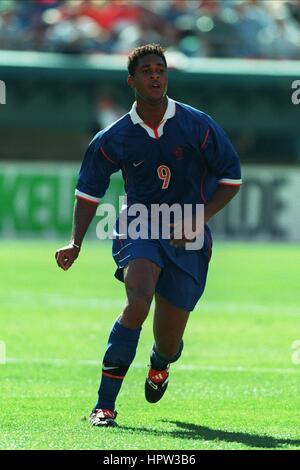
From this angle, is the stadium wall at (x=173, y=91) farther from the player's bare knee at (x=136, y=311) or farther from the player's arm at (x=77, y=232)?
the player's bare knee at (x=136, y=311)

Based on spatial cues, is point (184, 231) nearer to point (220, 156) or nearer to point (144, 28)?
Answer: point (220, 156)

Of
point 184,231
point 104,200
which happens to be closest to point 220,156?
point 184,231

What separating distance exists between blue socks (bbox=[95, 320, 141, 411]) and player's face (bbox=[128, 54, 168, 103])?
53.5 inches

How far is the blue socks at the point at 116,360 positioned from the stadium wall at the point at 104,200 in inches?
520

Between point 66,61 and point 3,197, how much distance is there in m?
3.36

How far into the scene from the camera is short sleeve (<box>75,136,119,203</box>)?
744 centimetres

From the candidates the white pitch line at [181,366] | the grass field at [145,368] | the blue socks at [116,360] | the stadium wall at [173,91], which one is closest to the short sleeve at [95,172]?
the blue socks at [116,360]

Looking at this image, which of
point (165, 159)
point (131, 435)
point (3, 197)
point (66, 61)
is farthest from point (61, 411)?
point (66, 61)

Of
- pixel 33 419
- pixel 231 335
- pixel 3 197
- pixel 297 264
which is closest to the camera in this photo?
pixel 33 419

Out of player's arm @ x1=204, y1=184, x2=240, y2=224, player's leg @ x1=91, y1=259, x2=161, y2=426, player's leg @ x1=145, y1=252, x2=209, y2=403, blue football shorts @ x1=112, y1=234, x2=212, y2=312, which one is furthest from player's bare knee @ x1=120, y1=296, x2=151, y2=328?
player's arm @ x1=204, y1=184, x2=240, y2=224

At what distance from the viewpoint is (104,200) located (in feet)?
66.5

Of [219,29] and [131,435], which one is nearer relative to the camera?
[131,435]

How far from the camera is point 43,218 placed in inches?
812
